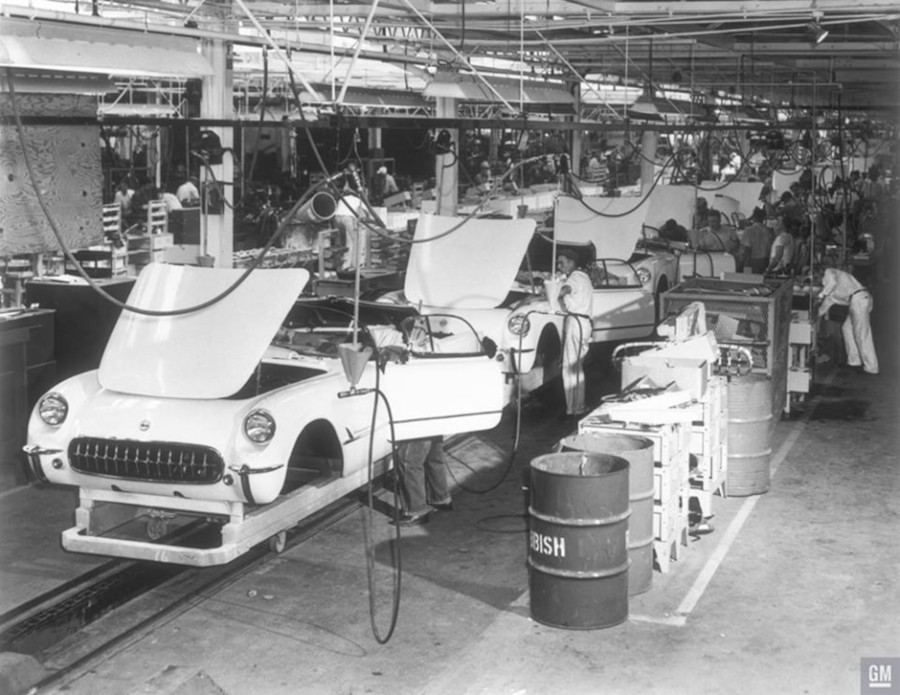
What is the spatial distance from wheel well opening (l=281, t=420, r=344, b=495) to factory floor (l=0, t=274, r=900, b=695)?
1.58 ft

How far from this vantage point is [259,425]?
7.37 metres

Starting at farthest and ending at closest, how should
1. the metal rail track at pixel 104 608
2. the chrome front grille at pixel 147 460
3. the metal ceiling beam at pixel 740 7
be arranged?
the metal ceiling beam at pixel 740 7
the chrome front grille at pixel 147 460
the metal rail track at pixel 104 608

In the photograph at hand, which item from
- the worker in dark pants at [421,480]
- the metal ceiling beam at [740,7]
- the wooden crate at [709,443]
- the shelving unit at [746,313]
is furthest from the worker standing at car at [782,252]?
the worker in dark pants at [421,480]

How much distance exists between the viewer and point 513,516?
9734mm

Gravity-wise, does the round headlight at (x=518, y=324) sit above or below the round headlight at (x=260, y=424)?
above

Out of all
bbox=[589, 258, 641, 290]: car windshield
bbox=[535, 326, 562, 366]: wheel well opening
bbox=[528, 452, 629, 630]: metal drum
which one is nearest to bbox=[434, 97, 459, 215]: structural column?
bbox=[589, 258, 641, 290]: car windshield

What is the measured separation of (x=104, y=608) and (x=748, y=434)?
499 cm

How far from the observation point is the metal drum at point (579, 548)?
23.4 feet

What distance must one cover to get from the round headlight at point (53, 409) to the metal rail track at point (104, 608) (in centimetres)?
111

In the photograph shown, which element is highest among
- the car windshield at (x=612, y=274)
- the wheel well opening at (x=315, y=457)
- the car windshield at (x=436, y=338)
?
the car windshield at (x=612, y=274)

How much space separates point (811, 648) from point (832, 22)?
7.50 metres

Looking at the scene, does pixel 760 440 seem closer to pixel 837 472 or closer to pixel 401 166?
pixel 837 472

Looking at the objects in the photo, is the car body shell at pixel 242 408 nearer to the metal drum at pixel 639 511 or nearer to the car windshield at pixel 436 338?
the car windshield at pixel 436 338

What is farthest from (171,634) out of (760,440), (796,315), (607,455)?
(796,315)
